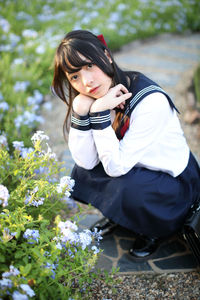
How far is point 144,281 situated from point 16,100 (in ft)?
7.66

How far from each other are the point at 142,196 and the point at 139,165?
0.19 meters

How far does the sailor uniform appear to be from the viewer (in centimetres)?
181

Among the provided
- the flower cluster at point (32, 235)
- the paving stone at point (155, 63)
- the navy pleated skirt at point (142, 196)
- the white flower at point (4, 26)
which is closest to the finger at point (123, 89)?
the navy pleated skirt at point (142, 196)

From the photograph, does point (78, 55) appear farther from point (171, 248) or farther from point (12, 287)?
point (171, 248)

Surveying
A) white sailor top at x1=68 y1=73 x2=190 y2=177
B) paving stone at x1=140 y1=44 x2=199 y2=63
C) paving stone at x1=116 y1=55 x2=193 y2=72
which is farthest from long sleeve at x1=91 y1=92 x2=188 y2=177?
paving stone at x1=140 y1=44 x2=199 y2=63

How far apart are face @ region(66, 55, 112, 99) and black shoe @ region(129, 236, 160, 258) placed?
98 centimetres

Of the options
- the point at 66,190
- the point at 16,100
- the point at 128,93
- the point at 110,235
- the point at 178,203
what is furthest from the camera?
the point at 16,100

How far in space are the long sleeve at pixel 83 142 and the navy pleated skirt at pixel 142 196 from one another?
0.29 ft

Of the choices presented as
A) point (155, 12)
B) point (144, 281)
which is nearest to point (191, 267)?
point (144, 281)

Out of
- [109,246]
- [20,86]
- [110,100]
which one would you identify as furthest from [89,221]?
[20,86]

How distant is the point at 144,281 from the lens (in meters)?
1.94

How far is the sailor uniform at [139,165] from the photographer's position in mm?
1812

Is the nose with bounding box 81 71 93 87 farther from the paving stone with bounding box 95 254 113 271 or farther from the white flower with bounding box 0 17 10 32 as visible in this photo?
the white flower with bounding box 0 17 10 32

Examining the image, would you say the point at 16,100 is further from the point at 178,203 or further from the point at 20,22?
the point at 20,22
